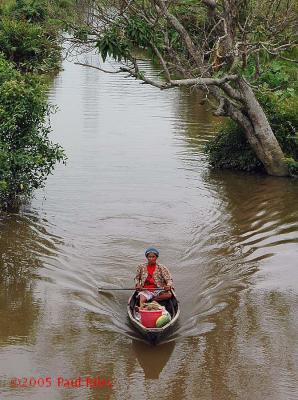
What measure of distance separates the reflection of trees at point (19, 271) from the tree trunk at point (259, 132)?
641cm

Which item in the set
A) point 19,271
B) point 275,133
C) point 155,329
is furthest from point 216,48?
point 155,329

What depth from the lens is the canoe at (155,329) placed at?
905 centimetres

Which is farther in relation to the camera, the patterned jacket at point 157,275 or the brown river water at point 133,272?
the patterned jacket at point 157,275

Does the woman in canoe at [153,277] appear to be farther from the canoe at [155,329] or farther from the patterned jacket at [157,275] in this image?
the canoe at [155,329]

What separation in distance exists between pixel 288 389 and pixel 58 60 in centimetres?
2919

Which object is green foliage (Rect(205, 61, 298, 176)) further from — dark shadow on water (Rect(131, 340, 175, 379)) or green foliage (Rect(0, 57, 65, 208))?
dark shadow on water (Rect(131, 340, 175, 379))

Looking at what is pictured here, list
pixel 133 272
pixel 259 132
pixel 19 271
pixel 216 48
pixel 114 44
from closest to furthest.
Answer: pixel 19 271
pixel 133 272
pixel 114 44
pixel 216 48
pixel 259 132

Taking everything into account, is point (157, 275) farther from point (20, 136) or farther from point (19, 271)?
point (20, 136)

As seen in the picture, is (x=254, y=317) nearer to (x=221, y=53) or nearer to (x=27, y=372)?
(x=27, y=372)

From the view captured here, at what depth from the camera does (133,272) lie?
1198cm

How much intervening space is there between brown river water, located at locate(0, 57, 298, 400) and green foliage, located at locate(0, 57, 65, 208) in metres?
0.85

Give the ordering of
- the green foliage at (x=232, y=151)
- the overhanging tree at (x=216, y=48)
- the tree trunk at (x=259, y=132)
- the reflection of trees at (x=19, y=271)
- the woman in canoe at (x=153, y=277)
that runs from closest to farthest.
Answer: the reflection of trees at (x=19, y=271) → the woman in canoe at (x=153, y=277) → the overhanging tree at (x=216, y=48) → the tree trunk at (x=259, y=132) → the green foliage at (x=232, y=151)

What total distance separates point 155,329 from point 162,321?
214mm

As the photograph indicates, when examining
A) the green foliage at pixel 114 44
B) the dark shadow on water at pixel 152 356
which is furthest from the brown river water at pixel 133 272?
the green foliage at pixel 114 44
